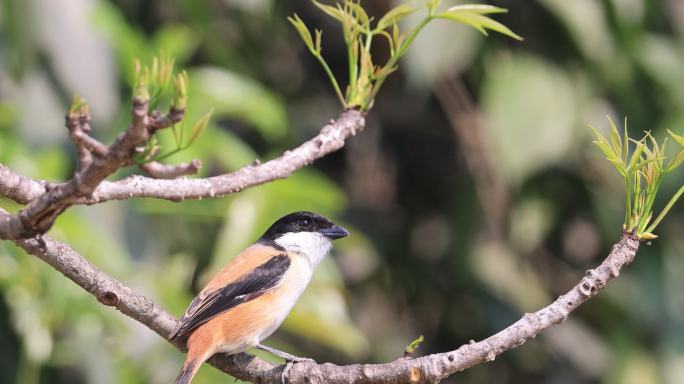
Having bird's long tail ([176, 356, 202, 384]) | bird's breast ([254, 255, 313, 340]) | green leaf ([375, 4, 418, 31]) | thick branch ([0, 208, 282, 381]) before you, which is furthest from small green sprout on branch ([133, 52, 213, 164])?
bird's breast ([254, 255, 313, 340])

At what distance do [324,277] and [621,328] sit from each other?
2693 millimetres

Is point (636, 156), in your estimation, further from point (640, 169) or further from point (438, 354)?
point (438, 354)

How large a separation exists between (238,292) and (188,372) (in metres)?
0.57

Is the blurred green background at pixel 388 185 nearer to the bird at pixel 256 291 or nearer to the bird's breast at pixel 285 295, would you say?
the bird at pixel 256 291

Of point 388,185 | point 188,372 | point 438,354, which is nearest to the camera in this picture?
point 438,354

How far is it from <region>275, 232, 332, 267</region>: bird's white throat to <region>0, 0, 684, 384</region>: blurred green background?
12.1 inches

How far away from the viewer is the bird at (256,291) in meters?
3.40

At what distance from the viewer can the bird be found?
3402 millimetres

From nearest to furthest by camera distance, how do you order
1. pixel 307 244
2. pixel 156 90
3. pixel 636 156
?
1. pixel 156 90
2. pixel 636 156
3. pixel 307 244

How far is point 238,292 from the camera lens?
381cm

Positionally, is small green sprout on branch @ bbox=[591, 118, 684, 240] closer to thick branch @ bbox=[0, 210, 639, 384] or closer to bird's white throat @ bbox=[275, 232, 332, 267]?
thick branch @ bbox=[0, 210, 639, 384]

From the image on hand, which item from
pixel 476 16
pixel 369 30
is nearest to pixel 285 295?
pixel 369 30

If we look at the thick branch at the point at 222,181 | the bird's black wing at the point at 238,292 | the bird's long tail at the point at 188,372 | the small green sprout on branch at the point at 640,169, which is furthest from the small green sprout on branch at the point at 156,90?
the bird's black wing at the point at 238,292

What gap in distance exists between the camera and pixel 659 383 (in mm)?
6383
